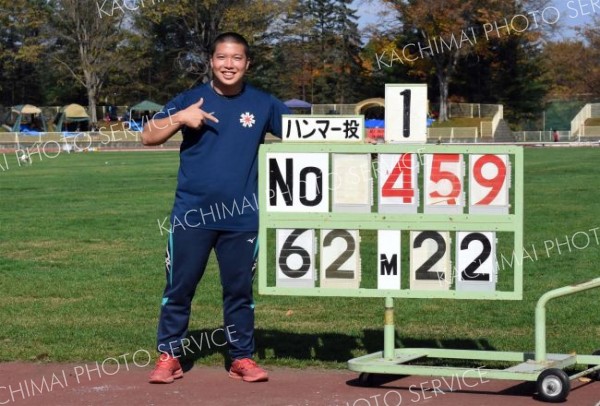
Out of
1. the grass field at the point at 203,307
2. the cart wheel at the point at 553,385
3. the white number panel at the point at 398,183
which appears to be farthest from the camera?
the grass field at the point at 203,307

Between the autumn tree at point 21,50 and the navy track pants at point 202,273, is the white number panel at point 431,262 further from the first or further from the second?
the autumn tree at point 21,50

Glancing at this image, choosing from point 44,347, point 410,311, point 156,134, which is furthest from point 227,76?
point 410,311

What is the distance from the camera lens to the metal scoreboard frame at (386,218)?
6.62 metres

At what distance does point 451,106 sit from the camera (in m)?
80.4

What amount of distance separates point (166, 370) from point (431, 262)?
71.4 inches

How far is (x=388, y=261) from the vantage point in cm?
682

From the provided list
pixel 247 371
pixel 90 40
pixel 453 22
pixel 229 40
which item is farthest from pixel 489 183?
pixel 90 40

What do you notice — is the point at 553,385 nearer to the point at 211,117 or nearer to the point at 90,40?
the point at 211,117

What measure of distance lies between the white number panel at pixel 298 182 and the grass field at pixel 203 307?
128 centimetres

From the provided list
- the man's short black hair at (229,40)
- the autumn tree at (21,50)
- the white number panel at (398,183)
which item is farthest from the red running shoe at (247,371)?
the autumn tree at (21,50)

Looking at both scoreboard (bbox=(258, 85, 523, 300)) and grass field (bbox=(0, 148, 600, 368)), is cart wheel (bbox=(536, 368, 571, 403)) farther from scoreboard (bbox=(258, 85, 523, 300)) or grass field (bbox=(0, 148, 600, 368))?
grass field (bbox=(0, 148, 600, 368))

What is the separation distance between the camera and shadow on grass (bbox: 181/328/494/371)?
7787mm

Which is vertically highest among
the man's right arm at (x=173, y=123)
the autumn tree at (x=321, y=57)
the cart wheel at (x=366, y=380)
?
the autumn tree at (x=321, y=57)

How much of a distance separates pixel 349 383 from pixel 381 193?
48.6 inches
